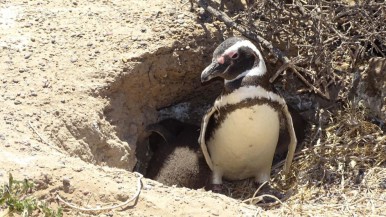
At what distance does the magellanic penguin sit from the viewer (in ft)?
16.0

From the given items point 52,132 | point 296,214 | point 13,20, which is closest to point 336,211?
point 296,214

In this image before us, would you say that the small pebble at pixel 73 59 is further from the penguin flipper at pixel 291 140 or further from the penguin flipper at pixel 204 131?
the penguin flipper at pixel 291 140

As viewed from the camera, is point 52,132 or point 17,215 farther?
point 52,132

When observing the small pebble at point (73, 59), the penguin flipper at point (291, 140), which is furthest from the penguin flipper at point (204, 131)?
the small pebble at point (73, 59)

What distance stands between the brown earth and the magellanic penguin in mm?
615

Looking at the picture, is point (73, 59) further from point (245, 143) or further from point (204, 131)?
point (245, 143)

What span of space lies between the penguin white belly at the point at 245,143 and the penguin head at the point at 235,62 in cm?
23

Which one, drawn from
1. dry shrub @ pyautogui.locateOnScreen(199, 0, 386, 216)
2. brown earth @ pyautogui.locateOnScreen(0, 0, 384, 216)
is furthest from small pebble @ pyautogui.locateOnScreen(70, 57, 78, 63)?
dry shrub @ pyautogui.locateOnScreen(199, 0, 386, 216)

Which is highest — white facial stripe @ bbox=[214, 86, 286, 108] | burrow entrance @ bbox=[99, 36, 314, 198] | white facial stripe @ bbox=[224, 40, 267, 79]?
white facial stripe @ bbox=[224, 40, 267, 79]

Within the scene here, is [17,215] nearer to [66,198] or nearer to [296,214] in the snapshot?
[66,198]

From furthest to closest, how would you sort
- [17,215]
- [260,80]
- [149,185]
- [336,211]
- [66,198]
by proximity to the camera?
[260,80]
[336,211]
[149,185]
[66,198]
[17,215]

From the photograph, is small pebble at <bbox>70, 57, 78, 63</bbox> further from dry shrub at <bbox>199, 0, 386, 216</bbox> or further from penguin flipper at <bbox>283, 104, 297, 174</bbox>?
penguin flipper at <bbox>283, 104, 297, 174</bbox>

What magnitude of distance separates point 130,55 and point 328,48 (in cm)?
134

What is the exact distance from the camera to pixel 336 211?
4.40 m
